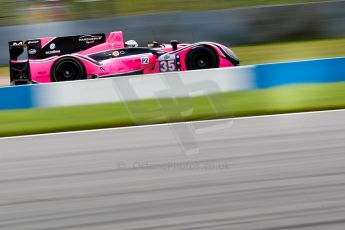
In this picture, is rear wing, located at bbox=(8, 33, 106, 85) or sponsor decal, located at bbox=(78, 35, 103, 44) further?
sponsor decal, located at bbox=(78, 35, 103, 44)

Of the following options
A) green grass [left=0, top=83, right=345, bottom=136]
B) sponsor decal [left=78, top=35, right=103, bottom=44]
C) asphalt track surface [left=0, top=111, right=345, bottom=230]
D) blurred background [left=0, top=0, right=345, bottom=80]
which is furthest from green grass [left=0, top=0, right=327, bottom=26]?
asphalt track surface [left=0, top=111, right=345, bottom=230]

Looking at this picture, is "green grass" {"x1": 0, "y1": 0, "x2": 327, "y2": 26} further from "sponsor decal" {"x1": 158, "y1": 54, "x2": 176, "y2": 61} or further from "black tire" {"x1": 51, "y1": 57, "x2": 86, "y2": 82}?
"sponsor decal" {"x1": 158, "y1": 54, "x2": 176, "y2": 61}

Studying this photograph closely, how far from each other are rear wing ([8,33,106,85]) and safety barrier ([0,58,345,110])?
1.69m

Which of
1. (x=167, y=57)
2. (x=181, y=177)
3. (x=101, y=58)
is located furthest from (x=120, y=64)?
(x=181, y=177)

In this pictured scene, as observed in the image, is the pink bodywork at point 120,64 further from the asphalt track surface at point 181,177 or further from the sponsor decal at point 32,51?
the asphalt track surface at point 181,177

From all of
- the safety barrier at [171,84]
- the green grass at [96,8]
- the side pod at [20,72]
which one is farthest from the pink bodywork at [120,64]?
the green grass at [96,8]

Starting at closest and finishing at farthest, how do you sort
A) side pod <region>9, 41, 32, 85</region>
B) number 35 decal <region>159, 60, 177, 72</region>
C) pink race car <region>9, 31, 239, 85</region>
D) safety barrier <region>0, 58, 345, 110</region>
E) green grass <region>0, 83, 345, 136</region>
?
green grass <region>0, 83, 345, 136</region>, safety barrier <region>0, 58, 345, 110</region>, number 35 decal <region>159, 60, 177, 72</region>, pink race car <region>9, 31, 239, 85</region>, side pod <region>9, 41, 32, 85</region>

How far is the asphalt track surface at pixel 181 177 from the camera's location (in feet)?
12.6

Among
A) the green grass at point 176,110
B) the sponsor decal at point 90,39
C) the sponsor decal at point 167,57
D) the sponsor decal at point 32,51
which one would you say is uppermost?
the sponsor decal at point 90,39

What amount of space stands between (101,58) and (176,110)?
3.21 meters

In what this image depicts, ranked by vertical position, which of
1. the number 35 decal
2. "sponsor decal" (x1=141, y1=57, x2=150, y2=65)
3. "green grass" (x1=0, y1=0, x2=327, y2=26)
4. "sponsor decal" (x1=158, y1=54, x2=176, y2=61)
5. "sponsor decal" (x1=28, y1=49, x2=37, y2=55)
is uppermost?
"green grass" (x1=0, y1=0, x2=327, y2=26)

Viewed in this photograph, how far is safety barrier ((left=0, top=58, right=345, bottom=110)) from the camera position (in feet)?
28.0

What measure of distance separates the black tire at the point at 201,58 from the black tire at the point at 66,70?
186cm

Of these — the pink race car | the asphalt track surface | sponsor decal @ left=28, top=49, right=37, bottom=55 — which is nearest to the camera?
the asphalt track surface
